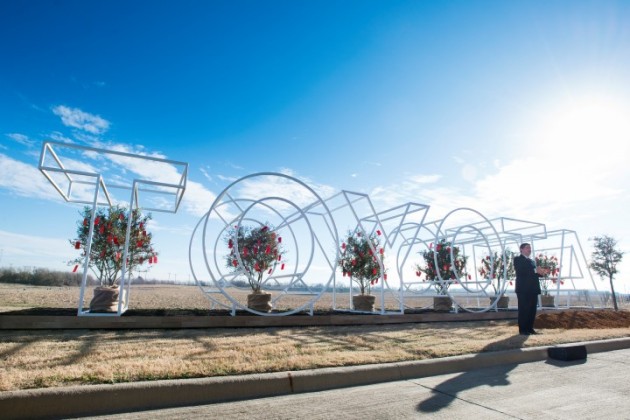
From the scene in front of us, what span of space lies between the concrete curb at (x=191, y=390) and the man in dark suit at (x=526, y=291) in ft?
11.8

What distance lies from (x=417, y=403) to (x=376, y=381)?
29.5 inches

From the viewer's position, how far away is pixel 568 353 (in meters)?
4.88

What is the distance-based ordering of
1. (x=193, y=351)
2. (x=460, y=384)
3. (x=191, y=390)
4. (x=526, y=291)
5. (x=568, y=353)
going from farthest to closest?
(x=526, y=291) < (x=568, y=353) < (x=193, y=351) < (x=460, y=384) < (x=191, y=390)

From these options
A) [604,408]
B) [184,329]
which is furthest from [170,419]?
[184,329]

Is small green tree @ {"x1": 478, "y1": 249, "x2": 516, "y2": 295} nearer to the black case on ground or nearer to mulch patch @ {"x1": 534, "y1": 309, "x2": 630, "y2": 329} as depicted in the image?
mulch patch @ {"x1": 534, "y1": 309, "x2": 630, "y2": 329}

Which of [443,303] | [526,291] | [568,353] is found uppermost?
[526,291]

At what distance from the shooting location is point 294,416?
2.65 m

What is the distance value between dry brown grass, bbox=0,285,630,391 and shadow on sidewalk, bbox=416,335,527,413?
445mm

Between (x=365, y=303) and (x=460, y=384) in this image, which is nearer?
(x=460, y=384)

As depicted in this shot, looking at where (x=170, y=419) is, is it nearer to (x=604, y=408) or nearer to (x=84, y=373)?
(x=84, y=373)

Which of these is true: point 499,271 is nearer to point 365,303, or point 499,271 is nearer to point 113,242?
point 365,303

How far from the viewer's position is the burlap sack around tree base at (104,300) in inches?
270

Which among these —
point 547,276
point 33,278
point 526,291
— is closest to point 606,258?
point 547,276

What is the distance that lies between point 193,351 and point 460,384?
2.94 m
